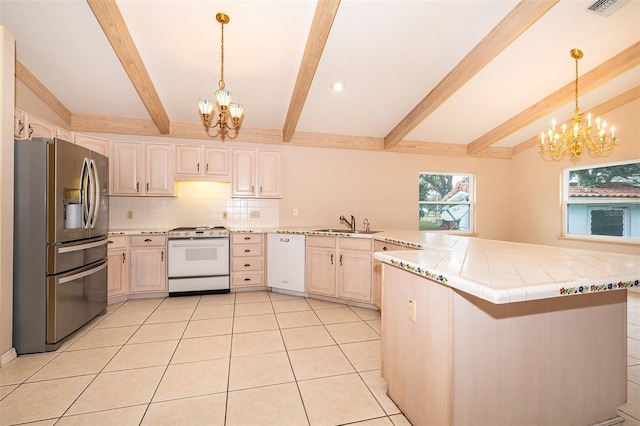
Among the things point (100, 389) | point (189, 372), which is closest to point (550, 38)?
point (189, 372)

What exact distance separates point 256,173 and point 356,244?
6.21ft

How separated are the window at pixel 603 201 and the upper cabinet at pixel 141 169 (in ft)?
20.9

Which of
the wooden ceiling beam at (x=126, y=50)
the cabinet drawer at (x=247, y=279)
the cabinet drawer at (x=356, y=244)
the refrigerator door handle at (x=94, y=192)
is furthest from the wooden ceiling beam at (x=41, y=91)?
the cabinet drawer at (x=356, y=244)

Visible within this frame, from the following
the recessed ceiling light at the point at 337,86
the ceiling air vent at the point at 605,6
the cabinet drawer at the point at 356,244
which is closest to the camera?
the ceiling air vent at the point at 605,6

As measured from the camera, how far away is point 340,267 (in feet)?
11.4

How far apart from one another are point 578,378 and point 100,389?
2747 millimetres

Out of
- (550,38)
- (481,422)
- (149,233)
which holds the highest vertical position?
(550,38)

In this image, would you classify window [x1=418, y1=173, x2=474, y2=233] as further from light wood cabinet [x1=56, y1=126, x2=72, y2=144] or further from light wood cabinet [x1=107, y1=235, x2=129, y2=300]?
light wood cabinet [x1=56, y1=126, x2=72, y2=144]

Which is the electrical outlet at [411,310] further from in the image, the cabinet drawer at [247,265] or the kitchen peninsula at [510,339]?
the cabinet drawer at [247,265]

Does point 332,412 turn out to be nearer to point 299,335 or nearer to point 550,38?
point 299,335

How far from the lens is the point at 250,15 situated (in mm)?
2520

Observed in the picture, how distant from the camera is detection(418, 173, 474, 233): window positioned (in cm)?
526

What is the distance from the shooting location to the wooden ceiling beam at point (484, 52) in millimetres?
2391

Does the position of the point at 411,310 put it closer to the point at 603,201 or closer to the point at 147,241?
the point at 147,241
